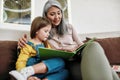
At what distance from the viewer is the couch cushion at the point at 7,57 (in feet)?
4.27

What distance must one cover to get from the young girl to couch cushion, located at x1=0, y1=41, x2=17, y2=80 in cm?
19

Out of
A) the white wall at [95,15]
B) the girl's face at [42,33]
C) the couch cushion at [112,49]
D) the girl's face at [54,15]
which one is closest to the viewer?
the girl's face at [42,33]

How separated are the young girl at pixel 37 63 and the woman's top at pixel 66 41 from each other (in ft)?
0.59

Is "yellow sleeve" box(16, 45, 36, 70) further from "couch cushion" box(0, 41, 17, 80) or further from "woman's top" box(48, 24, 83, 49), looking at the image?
"woman's top" box(48, 24, 83, 49)

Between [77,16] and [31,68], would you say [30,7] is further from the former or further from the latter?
[31,68]

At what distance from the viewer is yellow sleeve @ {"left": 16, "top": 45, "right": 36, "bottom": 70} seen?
1.14 metres

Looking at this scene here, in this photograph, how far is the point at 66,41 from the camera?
1530mm

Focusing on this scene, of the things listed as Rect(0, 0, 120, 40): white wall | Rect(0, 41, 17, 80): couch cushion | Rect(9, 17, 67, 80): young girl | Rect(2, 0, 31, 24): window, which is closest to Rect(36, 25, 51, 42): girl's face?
Rect(9, 17, 67, 80): young girl

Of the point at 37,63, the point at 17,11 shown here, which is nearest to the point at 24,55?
the point at 37,63

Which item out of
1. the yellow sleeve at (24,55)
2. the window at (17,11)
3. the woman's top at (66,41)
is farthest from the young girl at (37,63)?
the window at (17,11)

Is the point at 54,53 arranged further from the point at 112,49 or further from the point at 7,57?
the point at 112,49

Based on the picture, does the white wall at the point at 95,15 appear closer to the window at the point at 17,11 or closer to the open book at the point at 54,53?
the window at the point at 17,11

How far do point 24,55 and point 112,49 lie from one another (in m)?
0.91

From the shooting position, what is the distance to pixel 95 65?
96 cm
